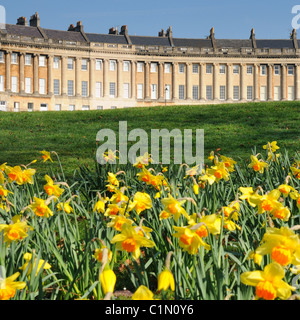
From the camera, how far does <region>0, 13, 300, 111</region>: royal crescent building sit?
58.8 meters

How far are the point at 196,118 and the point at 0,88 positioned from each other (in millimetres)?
42939

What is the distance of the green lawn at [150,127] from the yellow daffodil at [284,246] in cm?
885

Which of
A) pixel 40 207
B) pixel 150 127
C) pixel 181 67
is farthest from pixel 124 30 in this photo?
pixel 40 207

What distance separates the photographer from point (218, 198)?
4.72 metres

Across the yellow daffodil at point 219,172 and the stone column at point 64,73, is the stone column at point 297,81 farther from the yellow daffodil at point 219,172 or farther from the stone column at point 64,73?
the yellow daffodil at point 219,172

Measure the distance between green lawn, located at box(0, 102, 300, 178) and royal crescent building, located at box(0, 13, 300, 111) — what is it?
38.6 metres

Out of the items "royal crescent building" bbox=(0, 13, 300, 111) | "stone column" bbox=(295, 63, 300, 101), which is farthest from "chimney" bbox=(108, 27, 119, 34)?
"stone column" bbox=(295, 63, 300, 101)

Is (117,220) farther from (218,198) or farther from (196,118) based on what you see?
(196,118)

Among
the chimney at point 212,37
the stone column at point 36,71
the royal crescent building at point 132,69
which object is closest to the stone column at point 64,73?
the royal crescent building at point 132,69

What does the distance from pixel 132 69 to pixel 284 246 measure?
64.5 metres

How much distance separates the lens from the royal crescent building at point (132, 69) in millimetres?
58844

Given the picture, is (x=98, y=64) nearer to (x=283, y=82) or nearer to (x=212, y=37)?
(x=212, y=37)

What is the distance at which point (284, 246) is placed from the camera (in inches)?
79.8
